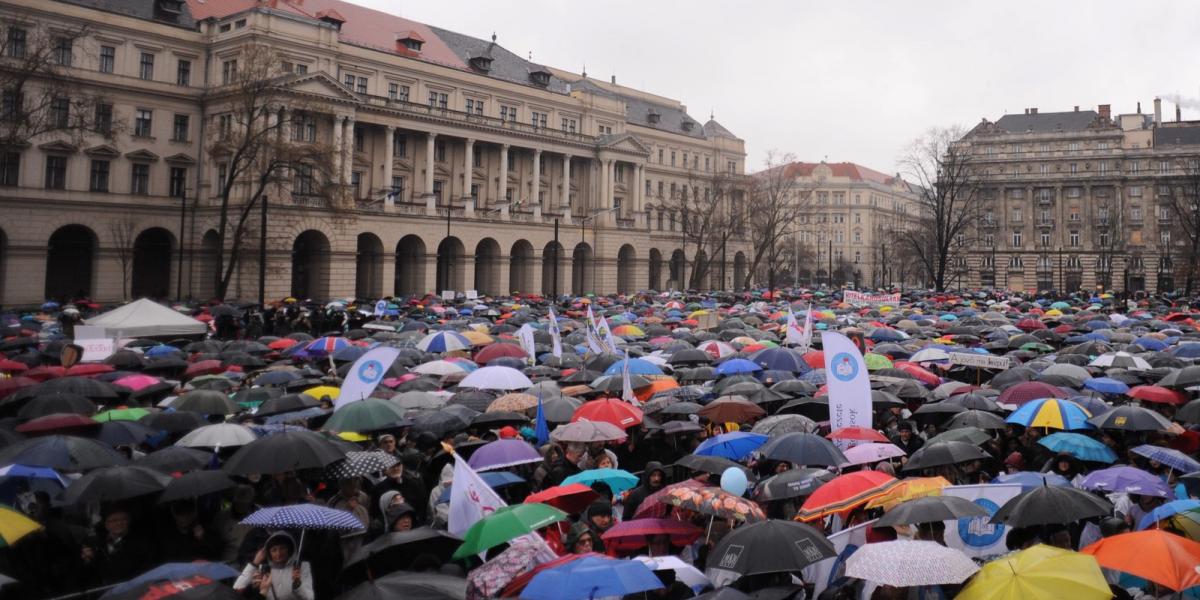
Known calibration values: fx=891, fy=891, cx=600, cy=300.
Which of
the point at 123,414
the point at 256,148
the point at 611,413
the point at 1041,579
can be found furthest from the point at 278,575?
the point at 256,148

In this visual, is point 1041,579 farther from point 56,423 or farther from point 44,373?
point 44,373

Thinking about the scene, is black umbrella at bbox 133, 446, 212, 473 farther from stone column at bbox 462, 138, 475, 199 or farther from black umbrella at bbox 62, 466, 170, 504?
stone column at bbox 462, 138, 475, 199

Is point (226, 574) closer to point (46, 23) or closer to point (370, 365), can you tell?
point (370, 365)

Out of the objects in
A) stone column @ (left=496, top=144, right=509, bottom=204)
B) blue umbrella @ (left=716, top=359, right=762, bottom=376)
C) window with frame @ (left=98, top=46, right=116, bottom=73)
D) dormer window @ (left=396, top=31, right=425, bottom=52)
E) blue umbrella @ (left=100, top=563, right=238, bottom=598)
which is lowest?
blue umbrella @ (left=100, top=563, right=238, bottom=598)

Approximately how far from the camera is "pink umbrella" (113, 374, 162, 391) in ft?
46.3

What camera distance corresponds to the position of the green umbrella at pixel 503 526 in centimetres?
650

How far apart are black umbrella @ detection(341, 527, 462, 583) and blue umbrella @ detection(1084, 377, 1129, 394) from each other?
11.1 metres

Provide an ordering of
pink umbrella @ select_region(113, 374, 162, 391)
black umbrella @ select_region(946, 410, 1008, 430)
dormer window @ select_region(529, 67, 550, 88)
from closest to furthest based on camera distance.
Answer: black umbrella @ select_region(946, 410, 1008, 430) → pink umbrella @ select_region(113, 374, 162, 391) → dormer window @ select_region(529, 67, 550, 88)

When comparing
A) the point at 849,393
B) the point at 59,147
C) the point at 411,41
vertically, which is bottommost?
the point at 849,393

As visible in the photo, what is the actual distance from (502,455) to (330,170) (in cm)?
3580

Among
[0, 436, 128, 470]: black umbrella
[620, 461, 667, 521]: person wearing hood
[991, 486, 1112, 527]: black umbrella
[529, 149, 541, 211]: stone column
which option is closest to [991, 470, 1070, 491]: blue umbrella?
[991, 486, 1112, 527]: black umbrella

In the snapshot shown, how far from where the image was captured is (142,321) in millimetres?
21797

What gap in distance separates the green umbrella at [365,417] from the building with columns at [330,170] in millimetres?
34396

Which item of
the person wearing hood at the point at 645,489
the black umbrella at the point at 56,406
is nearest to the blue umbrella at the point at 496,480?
the person wearing hood at the point at 645,489
